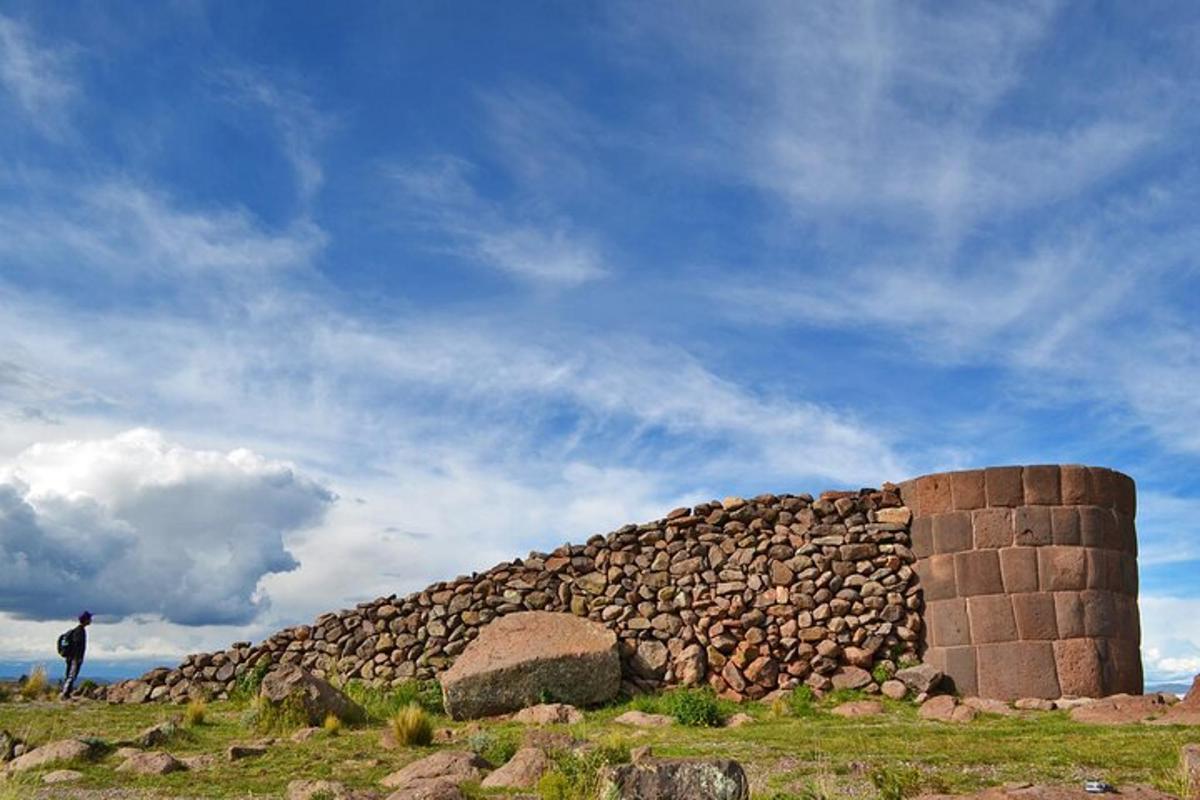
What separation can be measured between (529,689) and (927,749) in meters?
6.64

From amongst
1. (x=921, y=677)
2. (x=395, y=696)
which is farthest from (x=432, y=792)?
(x=921, y=677)

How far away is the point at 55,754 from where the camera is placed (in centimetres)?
1040

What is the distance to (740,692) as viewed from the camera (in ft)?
53.3

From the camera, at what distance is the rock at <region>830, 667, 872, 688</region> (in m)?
15.9

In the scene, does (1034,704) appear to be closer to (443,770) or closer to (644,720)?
(644,720)

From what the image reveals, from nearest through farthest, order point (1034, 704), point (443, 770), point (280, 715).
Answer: point (443, 770) → point (280, 715) → point (1034, 704)

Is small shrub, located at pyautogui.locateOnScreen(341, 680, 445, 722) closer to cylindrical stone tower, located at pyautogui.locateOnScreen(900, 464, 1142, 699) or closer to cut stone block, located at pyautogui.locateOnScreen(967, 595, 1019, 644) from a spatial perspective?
cylindrical stone tower, located at pyautogui.locateOnScreen(900, 464, 1142, 699)

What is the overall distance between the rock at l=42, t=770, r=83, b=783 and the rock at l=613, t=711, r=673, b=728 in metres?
6.10

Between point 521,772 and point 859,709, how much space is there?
6855mm

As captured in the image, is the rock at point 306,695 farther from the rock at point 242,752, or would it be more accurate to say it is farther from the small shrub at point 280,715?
the rock at point 242,752

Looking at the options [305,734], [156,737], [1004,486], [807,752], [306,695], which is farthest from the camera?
[1004,486]

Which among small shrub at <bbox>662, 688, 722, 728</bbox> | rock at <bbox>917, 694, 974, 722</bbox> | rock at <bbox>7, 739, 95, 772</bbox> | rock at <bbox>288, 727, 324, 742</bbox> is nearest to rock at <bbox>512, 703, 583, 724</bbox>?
small shrub at <bbox>662, 688, 722, 728</bbox>

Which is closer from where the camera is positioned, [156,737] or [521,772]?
[521,772]

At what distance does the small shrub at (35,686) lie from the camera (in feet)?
63.7
